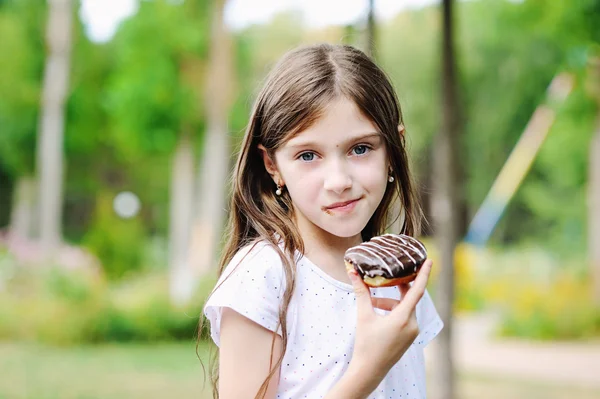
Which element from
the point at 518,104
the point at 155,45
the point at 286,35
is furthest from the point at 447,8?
the point at 286,35

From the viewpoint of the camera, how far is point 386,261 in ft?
4.37

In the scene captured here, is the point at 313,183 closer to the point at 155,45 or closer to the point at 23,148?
the point at 155,45

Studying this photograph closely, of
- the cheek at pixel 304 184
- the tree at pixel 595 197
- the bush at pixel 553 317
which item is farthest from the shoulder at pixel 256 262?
the tree at pixel 595 197

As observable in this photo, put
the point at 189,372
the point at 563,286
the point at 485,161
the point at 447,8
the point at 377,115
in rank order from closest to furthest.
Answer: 1. the point at 377,115
2. the point at 447,8
3. the point at 189,372
4. the point at 563,286
5. the point at 485,161

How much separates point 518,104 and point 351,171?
20155 millimetres

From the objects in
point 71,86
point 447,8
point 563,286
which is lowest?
point 563,286

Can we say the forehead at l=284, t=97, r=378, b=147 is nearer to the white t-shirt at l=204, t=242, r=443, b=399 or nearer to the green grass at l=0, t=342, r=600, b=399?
the white t-shirt at l=204, t=242, r=443, b=399

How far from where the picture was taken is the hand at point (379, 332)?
4.33 feet

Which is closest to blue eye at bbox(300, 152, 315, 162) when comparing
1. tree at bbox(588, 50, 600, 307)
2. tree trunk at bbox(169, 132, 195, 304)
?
tree at bbox(588, 50, 600, 307)

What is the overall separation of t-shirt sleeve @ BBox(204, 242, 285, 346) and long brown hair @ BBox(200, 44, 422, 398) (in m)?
0.02

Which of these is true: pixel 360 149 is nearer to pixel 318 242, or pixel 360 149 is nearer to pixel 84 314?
pixel 318 242

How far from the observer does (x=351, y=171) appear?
4.67ft

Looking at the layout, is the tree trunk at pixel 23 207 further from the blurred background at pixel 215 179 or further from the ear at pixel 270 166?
the ear at pixel 270 166

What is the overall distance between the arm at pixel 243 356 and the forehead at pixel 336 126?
1.06 ft
